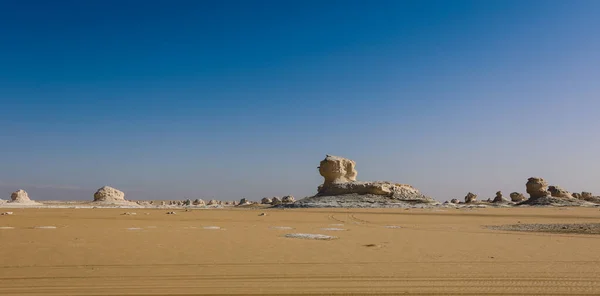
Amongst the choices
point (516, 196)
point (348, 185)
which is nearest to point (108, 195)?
point (348, 185)

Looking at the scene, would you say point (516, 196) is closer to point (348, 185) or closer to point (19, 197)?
point (348, 185)

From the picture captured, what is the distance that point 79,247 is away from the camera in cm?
912

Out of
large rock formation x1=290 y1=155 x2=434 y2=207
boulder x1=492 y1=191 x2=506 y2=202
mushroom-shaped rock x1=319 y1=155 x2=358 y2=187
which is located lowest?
boulder x1=492 y1=191 x2=506 y2=202

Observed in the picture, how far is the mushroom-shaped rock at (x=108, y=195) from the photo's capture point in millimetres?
54438

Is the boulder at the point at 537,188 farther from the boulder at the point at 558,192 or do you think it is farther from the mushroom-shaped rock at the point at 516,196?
the mushroom-shaped rock at the point at 516,196

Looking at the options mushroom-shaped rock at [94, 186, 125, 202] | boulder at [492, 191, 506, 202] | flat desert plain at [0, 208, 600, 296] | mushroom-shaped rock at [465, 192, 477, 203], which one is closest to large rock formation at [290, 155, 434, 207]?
mushroom-shaped rock at [94, 186, 125, 202]

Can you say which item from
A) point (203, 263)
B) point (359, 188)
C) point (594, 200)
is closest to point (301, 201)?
point (359, 188)

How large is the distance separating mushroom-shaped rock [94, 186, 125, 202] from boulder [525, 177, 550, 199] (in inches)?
2517

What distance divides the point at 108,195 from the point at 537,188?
65923mm

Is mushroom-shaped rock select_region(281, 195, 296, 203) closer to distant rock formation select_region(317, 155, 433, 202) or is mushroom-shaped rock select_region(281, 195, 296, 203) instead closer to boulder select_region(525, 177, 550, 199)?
distant rock formation select_region(317, 155, 433, 202)

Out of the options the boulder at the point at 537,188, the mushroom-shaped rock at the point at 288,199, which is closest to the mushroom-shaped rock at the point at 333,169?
the mushroom-shaped rock at the point at 288,199

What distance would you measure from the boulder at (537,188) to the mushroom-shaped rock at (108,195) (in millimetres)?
63923

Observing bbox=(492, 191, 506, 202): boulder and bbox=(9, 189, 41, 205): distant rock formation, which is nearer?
bbox=(9, 189, 41, 205): distant rock formation

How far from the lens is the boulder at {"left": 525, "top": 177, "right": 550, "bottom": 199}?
63844 mm
